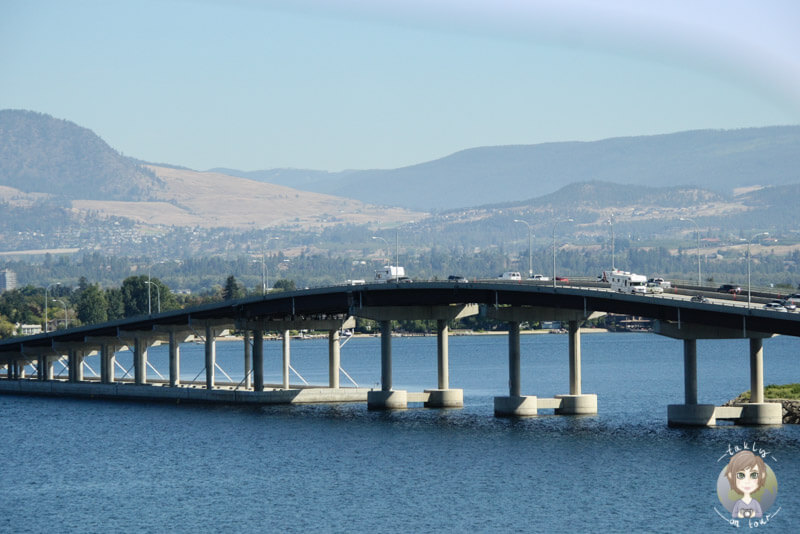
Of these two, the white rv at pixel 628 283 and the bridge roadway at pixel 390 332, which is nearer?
the bridge roadway at pixel 390 332

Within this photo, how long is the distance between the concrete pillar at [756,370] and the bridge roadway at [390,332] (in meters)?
0.08

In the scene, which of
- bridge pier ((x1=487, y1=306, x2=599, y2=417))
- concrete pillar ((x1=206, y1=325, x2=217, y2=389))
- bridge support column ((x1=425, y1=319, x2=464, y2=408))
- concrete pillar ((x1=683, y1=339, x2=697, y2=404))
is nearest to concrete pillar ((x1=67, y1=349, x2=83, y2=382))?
concrete pillar ((x1=206, y1=325, x2=217, y2=389))

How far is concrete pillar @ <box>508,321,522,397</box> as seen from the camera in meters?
121

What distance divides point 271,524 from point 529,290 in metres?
49.6

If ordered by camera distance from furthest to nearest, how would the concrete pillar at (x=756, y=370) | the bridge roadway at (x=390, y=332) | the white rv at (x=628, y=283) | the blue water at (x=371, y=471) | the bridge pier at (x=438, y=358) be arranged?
the bridge pier at (x=438, y=358) < the white rv at (x=628, y=283) < the bridge roadway at (x=390, y=332) < the concrete pillar at (x=756, y=370) < the blue water at (x=371, y=471)

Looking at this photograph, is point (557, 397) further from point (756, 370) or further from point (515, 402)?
point (756, 370)

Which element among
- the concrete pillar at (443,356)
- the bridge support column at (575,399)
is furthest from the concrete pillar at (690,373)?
the concrete pillar at (443,356)

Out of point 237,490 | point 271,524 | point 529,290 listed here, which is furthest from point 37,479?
point 529,290

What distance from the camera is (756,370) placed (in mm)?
105438

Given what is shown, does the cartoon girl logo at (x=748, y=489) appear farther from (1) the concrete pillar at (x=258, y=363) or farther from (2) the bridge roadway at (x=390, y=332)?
(1) the concrete pillar at (x=258, y=363)

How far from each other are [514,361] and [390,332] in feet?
47.3

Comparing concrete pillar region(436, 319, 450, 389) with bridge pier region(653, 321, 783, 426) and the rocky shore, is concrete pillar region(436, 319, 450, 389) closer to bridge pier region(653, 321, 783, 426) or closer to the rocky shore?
bridge pier region(653, 321, 783, 426)

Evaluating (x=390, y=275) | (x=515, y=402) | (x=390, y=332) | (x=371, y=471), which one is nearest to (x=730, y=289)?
(x=515, y=402)

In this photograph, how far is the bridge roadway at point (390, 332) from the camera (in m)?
106
